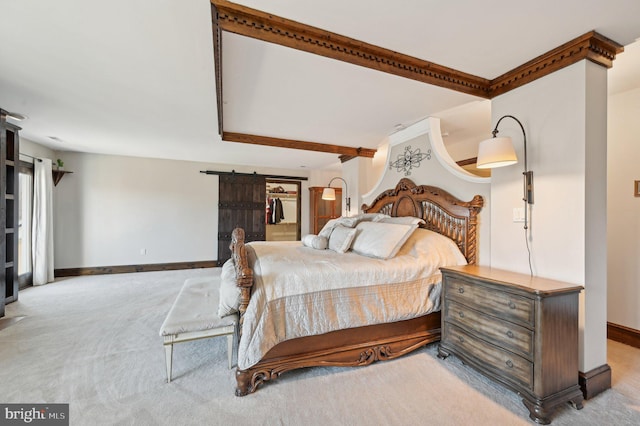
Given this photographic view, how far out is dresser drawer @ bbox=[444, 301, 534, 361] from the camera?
1.67 metres

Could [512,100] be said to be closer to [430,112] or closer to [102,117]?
[430,112]

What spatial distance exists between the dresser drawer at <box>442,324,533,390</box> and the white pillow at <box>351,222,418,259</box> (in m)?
0.79

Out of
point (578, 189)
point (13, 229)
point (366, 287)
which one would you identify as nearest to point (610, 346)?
point (578, 189)

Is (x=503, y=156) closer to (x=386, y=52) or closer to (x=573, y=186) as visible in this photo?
(x=573, y=186)

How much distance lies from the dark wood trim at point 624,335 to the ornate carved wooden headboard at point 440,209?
1.54 meters

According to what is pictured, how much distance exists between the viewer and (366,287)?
6.98 ft

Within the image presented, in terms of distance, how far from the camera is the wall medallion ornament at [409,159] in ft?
10.8

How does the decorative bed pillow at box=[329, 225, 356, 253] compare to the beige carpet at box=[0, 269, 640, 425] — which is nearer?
the beige carpet at box=[0, 269, 640, 425]

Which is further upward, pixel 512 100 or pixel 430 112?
pixel 430 112

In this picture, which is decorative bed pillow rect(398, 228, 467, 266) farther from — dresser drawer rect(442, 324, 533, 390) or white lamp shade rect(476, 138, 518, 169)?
white lamp shade rect(476, 138, 518, 169)

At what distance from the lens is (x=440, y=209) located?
2936 mm

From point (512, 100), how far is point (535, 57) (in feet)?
1.12

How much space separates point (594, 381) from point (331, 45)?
2905 millimetres

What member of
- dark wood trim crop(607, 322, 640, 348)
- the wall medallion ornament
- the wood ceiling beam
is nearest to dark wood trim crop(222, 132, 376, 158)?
the wall medallion ornament
